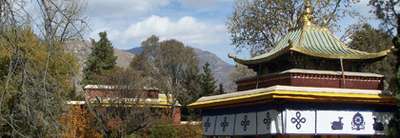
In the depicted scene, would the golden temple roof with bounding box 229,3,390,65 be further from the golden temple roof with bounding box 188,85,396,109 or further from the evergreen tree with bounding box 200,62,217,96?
the evergreen tree with bounding box 200,62,217,96

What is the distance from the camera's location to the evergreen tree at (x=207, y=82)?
5331 cm

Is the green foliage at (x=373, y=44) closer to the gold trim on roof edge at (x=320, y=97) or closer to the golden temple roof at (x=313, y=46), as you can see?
the golden temple roof at (x=313, y=46)

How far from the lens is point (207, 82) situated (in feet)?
178

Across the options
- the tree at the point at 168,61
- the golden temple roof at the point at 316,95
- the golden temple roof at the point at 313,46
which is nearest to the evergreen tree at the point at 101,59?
the tree at the point at 168,61

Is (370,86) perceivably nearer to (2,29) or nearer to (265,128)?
(265,128)

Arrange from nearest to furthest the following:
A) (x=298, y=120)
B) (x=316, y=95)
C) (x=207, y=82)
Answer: (x=316, y=95) → (x=298, y=120) → (x=207, y=82)

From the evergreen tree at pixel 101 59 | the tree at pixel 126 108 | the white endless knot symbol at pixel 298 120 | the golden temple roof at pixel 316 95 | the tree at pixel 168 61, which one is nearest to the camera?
the golden temple roof at pixel 316 95

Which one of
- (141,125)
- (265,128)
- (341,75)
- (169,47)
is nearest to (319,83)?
(341,75)

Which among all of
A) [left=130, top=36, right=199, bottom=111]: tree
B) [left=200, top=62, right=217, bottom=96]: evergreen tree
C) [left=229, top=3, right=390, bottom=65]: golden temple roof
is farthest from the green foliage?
[left=130, top=36, right=199, bottom=111]: tree

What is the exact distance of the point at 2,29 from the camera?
4.60 metres

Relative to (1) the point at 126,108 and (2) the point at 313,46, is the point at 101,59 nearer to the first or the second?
(1) the point at 126,108

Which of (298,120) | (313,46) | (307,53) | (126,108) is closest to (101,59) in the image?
(126,108)

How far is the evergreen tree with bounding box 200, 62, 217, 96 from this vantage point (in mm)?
53312

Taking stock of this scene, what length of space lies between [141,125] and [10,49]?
33.5m
